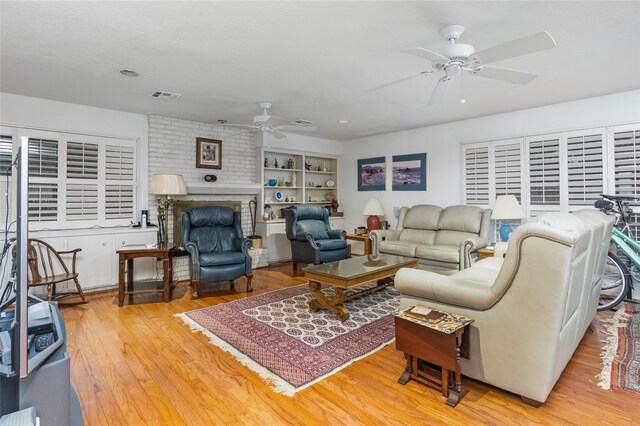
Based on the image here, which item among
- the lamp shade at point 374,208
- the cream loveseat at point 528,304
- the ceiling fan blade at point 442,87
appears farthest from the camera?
the lamp shade at point 374,208

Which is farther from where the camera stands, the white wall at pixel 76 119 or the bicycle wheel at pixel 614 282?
the white wall at pixel 76 119

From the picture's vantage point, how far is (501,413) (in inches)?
76.3

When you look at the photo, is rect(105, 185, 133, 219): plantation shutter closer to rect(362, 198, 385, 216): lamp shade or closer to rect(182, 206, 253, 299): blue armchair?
rect(182, 206, 253, 299): blue armchair

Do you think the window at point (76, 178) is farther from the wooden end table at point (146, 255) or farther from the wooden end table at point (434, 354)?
the wooden end table at point (434, 354)

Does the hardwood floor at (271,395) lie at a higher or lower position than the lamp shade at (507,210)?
lower

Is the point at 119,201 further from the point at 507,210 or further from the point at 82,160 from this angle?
the point at 507,210

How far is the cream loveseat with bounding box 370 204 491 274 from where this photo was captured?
4.67 metres

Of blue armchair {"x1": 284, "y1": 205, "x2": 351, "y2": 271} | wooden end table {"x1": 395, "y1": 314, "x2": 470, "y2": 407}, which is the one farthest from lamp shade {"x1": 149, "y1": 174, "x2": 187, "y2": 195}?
wooden end table {"x1": 395, "y1": 314, "x2": 470, "y2": 407}

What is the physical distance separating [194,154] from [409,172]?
12.6 feet

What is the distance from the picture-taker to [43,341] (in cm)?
152

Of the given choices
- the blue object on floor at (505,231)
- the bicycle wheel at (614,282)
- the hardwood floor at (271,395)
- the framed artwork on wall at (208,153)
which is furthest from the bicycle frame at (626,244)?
the framed artwork on wall at (208,153)

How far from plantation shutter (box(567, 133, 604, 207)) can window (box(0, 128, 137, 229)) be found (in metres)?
6.19

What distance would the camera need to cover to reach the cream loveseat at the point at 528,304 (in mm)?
1790

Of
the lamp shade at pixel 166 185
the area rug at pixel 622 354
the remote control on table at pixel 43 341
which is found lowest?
the area rug at pixel 622 354
